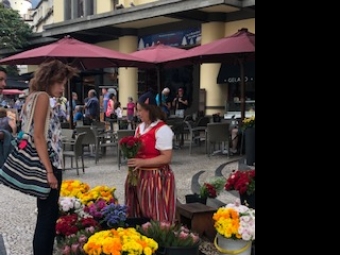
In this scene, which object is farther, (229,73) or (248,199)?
(229,73)

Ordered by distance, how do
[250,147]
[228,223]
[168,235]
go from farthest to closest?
[250,147] < [228,223] < [168,235]

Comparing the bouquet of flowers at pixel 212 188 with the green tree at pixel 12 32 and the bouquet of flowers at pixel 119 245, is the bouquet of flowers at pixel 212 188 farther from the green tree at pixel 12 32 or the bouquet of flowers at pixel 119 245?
the green tree at pixel 12 32

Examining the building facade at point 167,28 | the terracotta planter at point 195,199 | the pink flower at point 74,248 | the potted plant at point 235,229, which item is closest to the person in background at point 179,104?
the building facade at point 167,28

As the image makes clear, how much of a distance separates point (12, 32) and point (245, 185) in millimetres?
21895

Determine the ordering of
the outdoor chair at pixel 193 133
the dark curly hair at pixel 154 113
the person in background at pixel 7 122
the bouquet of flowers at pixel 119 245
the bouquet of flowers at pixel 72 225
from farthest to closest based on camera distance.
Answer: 1. the outdoor chair at pixel 193 133
2. the person in background at pixel 7 122
3. the dark curly hair at pixel 154 113
4. the bouquet of flowers at pixel 72 225
5. the bouquet of flowers at pixel 119 245

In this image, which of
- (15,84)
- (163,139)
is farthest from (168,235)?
(15,84)

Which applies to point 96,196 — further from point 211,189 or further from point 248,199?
point 248,199

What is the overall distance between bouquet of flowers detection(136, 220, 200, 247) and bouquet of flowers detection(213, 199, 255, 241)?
0.38 metres

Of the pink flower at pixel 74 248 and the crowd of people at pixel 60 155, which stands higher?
the crowd of people at pixel 60 155

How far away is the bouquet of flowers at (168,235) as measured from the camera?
316cm

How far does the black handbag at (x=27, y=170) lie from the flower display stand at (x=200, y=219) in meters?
1.59

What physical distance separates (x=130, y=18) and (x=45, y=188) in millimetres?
13621

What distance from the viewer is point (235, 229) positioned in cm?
349

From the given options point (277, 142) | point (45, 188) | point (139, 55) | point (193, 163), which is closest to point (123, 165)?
point (193, 163)
